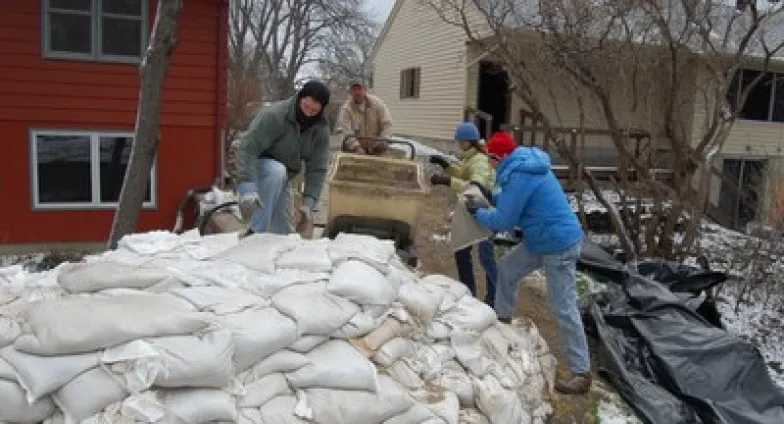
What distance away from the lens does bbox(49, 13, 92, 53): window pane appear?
27.7 ft

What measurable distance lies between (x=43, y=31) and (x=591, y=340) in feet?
23.2

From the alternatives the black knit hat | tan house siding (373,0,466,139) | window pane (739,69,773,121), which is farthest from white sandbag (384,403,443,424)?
window pane (739,69,773,121)

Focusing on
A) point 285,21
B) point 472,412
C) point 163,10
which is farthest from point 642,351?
point 285,21

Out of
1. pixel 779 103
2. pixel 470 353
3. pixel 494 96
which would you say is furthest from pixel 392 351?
pixel 779 103

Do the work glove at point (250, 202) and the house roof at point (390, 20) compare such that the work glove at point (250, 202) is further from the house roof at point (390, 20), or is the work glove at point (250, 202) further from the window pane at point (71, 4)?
the house roof at point (390, 20)

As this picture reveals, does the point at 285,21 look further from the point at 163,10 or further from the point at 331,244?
the point at 331,244

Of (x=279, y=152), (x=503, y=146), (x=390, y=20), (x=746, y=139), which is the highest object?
(x=390, y=20)

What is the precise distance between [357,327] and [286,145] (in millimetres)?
1812

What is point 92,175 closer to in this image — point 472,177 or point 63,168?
point 63,168

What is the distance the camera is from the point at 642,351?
4.80 m

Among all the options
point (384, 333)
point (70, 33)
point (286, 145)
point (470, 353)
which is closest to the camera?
point (384, 333)

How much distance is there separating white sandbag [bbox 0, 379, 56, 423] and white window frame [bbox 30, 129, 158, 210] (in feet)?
20.8

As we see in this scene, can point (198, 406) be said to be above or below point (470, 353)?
above

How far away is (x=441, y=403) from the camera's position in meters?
3.10
